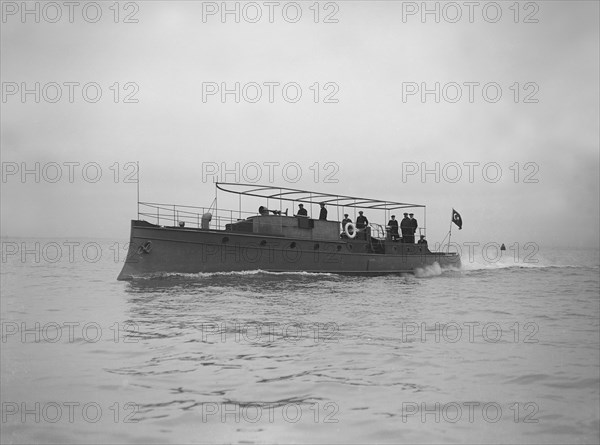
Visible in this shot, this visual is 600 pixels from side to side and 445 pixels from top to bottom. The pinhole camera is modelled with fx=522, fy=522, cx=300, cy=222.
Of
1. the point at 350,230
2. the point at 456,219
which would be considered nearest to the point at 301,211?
the point at 350,230

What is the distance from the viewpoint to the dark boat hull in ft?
73.1

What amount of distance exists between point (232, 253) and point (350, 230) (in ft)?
24.0

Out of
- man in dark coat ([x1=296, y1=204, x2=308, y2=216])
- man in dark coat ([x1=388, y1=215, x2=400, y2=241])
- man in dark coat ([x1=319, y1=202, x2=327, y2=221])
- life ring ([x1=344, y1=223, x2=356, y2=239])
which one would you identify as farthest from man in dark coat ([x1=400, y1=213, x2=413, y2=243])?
man in dark coat ([x1=296, y1=204, x2=308, y2=216])

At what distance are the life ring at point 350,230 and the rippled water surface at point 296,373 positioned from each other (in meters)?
12.1

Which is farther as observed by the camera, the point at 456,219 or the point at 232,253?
the point at 456,219

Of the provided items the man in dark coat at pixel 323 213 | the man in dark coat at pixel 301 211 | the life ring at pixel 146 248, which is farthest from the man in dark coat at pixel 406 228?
the life ring at pixel 146 248

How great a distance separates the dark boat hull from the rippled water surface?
21.7 feet

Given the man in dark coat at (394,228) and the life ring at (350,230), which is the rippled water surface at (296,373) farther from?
the man in dark coat at (394,228)

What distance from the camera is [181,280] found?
21.4 metres

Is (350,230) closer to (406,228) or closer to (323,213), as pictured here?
(323,213)

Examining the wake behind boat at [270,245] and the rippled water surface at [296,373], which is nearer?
the rippled water surface at [296,373]

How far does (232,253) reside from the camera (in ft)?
77.5

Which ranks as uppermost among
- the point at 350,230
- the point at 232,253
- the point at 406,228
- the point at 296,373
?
the point at 406,228

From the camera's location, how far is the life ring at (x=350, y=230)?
91.2ft
